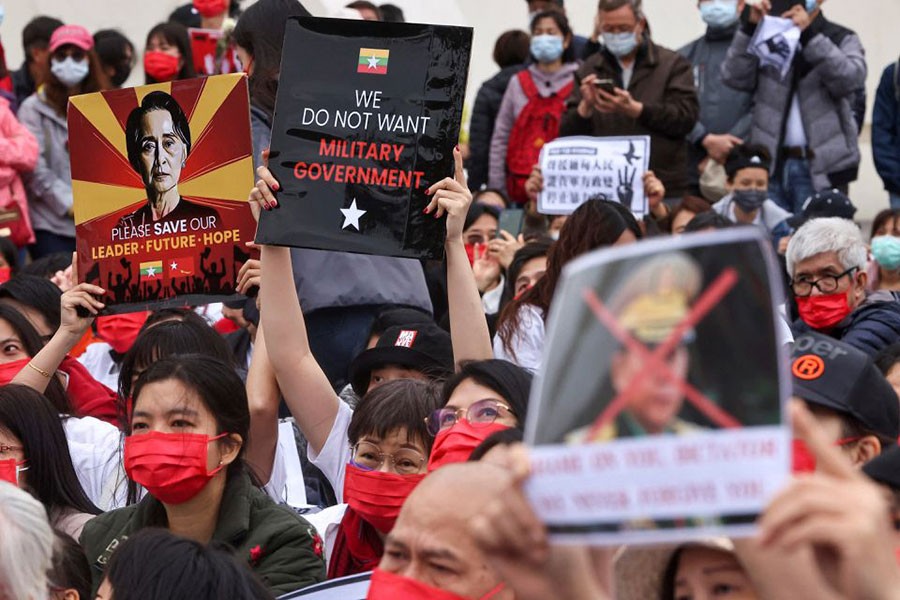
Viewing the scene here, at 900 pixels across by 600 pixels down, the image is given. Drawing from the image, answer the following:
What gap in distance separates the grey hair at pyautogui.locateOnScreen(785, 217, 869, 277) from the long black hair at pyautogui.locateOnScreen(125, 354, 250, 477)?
Answer: 2.69 meters

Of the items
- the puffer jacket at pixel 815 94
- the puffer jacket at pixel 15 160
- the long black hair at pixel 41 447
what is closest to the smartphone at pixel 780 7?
the puffer jacket at pixel 815 94

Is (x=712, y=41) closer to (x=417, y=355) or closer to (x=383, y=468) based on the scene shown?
(x=417, y=355)

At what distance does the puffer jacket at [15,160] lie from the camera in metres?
10.0

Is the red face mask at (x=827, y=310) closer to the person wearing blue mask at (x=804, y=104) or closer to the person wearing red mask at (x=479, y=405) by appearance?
the person wearing red mask at (x=479, y=405)

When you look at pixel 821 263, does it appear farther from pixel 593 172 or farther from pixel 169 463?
pixel 169 463

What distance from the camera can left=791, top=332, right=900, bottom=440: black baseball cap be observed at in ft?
12.6

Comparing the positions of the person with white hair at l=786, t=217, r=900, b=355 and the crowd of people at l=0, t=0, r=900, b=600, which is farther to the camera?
the person with white hair at l=786, t=217, r=900, b=355

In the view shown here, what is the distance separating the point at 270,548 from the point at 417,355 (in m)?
1.16

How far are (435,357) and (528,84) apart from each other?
539 cm

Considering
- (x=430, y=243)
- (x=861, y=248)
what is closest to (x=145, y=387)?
(x=430, y=243)

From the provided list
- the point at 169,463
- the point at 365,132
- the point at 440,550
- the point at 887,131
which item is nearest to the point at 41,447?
the point at 169,463

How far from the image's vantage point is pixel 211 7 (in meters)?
11.1

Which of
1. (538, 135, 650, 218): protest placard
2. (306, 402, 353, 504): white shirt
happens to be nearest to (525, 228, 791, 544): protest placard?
(306, 402, 353, 504): white shirt

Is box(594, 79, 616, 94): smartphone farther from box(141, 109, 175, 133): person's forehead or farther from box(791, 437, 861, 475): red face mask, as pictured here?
box(791, 437, 861, 475): red face mask
